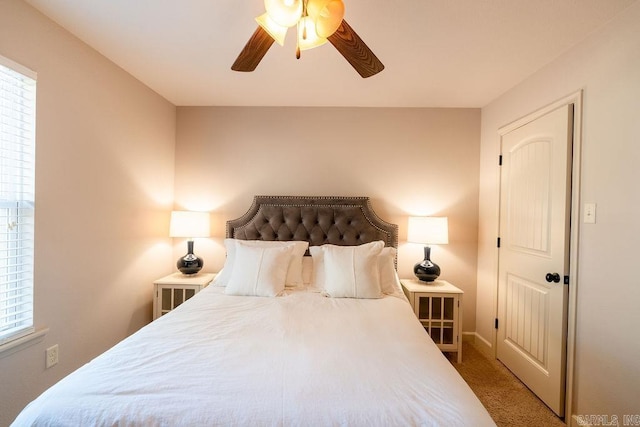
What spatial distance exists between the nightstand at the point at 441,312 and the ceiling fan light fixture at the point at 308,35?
2.16 metres

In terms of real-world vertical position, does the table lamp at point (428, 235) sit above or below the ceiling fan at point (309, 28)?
below

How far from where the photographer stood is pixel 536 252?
2107 millimetres

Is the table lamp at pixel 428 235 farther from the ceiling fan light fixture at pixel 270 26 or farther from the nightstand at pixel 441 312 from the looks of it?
the ceiling fan light fixture at pixel 270 26

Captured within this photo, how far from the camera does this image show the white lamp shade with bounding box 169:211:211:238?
267 centimetres

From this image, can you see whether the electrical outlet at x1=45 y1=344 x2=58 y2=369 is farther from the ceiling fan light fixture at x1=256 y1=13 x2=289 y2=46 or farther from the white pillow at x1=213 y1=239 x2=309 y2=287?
the ceiling fan light fixture at x1=256 y1=13 x2=289 y2=46

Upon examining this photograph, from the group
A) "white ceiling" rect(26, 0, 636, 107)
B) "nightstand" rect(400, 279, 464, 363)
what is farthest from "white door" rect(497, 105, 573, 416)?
"white ceiling" rect(26, 0, 636, 107)

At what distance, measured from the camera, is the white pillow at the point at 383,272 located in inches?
91.6

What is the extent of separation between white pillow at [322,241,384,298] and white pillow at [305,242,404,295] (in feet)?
0.40

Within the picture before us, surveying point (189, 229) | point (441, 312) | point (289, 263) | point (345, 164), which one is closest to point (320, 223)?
point (289, 263)

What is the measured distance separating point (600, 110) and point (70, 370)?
12.8 ft

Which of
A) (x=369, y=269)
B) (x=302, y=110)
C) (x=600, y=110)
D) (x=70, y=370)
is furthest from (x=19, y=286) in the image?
(x=600, y=110)

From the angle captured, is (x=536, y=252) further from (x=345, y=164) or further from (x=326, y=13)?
(x=326, y=13)

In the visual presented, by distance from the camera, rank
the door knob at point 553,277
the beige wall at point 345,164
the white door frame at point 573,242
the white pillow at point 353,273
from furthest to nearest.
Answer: the beige wall at point 345,164, the white pillow at point 353,273, the door knob at point 553,277, the white door frame at point 573,242


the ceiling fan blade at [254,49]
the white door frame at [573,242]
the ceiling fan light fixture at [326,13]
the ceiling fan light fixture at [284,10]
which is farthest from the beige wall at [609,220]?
the ceiling fan blade at [254,49]
